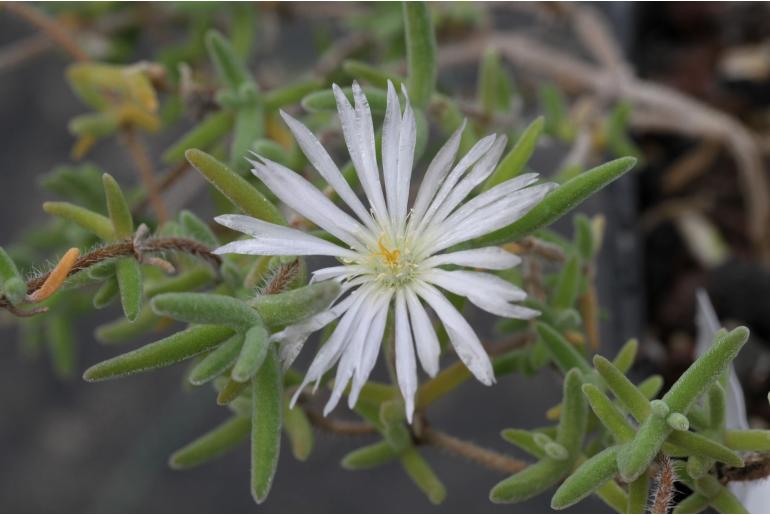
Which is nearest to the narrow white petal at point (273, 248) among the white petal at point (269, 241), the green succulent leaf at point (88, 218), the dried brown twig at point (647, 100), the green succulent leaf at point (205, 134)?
the white petal at point (269, 241)

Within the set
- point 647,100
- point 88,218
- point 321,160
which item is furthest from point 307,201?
point 647,100

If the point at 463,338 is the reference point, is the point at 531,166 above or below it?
above

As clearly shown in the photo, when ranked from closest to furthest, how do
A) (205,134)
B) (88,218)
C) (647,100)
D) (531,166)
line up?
(88,218)
(205,134)
(647,100)
(531,166)

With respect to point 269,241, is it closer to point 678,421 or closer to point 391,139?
point 391,139

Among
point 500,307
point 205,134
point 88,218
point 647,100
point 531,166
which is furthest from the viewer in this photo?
point 531,166

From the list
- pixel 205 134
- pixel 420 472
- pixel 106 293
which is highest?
pixel 205 134

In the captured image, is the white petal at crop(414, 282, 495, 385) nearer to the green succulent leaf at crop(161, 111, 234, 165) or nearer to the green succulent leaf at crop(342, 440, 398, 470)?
the green succulent leaf at crop(342, 440, 398, 470)

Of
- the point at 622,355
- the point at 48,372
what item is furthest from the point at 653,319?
the point at 48,372
